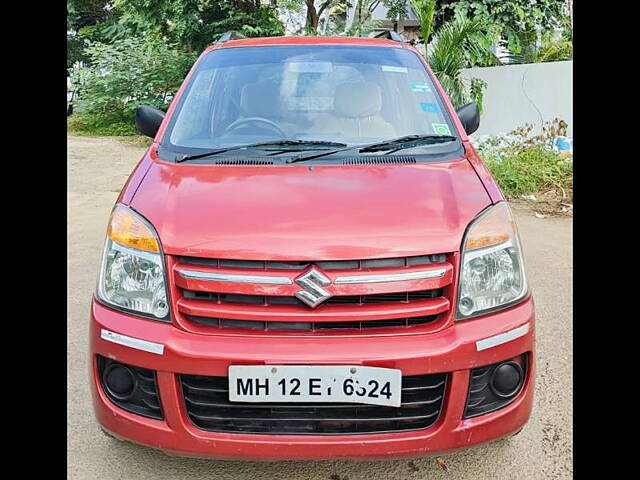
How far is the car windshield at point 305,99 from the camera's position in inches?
109

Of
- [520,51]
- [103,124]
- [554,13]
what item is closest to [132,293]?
[520,51]

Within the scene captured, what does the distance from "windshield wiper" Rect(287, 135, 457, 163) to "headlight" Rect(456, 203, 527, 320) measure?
61 centimetres

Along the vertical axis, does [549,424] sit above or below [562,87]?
below

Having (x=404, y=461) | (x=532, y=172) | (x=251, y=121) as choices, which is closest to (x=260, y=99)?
(x=251, y=121)

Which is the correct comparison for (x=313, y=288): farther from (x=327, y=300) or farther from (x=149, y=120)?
(x=149, y=120)

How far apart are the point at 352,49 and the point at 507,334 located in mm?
1901

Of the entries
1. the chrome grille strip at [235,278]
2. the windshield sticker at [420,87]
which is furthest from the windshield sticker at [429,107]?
the chrome grille strip at [235,278]

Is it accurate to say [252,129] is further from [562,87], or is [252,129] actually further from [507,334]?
[562,87]

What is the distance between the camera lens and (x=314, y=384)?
183cm

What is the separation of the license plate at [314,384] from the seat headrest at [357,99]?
4.79ft

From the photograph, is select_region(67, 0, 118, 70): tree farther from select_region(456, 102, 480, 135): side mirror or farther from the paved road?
select_region(456, 102, 480, 135): side mirror

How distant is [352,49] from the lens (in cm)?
322

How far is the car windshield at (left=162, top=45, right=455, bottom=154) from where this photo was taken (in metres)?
2.78

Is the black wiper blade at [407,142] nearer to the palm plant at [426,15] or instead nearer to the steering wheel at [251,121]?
the steering wheel at [251,121]
